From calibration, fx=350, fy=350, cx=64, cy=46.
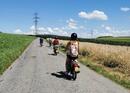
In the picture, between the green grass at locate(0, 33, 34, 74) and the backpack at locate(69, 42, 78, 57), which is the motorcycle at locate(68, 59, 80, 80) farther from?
the green grass at locate(0, 33, 34, 74)

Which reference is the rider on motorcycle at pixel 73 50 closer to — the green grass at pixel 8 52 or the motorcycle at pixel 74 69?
the motorcycle at pixel 74 69

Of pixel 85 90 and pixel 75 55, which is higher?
pixel 75 55

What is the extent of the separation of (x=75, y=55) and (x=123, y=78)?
278 centimetres

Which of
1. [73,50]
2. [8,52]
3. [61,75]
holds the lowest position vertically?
[61,75]

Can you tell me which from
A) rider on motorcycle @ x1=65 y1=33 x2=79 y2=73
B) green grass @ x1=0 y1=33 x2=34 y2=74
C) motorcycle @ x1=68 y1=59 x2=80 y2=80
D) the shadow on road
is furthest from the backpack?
green grass @ x1=0 y1=33 x2=34 y2=74

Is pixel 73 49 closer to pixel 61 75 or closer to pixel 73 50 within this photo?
pixel 73 50

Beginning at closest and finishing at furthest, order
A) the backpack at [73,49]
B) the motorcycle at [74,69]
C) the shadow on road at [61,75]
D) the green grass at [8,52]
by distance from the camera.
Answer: the motorcycle at [74,69], the backpack at [73,49], the shadow on road at [61,75], the green grass at [8,52]

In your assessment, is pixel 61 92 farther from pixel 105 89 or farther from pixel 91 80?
pixel 91 80

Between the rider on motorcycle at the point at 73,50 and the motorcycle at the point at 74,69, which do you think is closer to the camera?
the motorcycle at the point at 74,69

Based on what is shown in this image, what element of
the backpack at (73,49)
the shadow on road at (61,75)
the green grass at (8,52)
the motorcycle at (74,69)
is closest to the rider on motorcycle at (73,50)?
the backpack at (73,49)

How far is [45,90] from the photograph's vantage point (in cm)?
1245

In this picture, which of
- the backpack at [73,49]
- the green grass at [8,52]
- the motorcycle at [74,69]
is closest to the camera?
the motorcycle at [74,69]

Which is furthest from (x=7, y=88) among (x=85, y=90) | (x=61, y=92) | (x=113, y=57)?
(x=113, y=57)

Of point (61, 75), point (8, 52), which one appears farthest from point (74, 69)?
point (8, 52)
